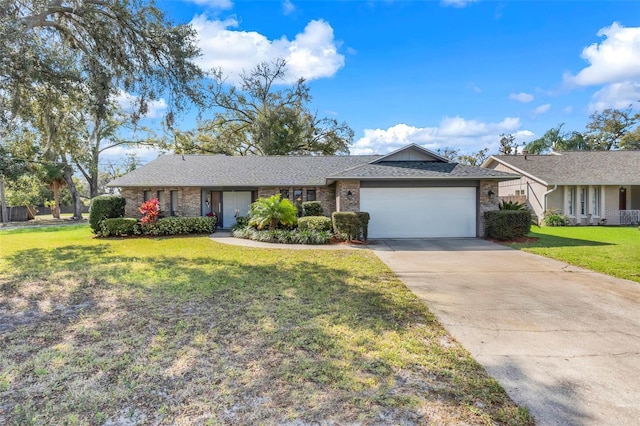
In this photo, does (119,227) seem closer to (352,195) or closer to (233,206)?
(233,206)

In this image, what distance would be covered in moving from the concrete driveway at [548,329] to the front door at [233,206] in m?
11.2

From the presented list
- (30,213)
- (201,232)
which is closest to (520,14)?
(201,232)

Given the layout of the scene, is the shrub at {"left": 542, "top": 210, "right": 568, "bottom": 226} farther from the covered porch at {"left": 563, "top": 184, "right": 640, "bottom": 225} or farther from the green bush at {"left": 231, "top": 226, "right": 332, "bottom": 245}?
the green bush at {"left": 231, "top": 226, "right": 332, "bottom": 245}

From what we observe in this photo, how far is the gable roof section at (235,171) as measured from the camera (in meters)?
16.1

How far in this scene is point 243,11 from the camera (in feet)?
36.0

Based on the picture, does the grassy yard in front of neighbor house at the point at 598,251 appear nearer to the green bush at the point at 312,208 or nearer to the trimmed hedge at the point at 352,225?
the trimmed hedge at the point at 352,225

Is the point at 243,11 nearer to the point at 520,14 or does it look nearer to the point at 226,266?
the point at 226,266

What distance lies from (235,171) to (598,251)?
16.2 m

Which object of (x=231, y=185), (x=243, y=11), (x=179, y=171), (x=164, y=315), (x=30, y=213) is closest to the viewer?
(x=164, y=315)

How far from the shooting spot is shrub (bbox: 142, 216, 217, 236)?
14.5 meters

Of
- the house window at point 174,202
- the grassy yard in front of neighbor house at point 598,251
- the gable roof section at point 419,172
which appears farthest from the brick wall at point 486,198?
the house window at point 174,202

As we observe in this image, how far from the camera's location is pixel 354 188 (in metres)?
13.3

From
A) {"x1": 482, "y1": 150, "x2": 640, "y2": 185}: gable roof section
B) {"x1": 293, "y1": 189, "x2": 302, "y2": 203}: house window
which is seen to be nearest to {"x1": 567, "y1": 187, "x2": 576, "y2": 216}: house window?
{"x1": 482, "y1": 150, "x2": 640, "y2": 185}: gable roof section

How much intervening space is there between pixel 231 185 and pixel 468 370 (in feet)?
47.4
